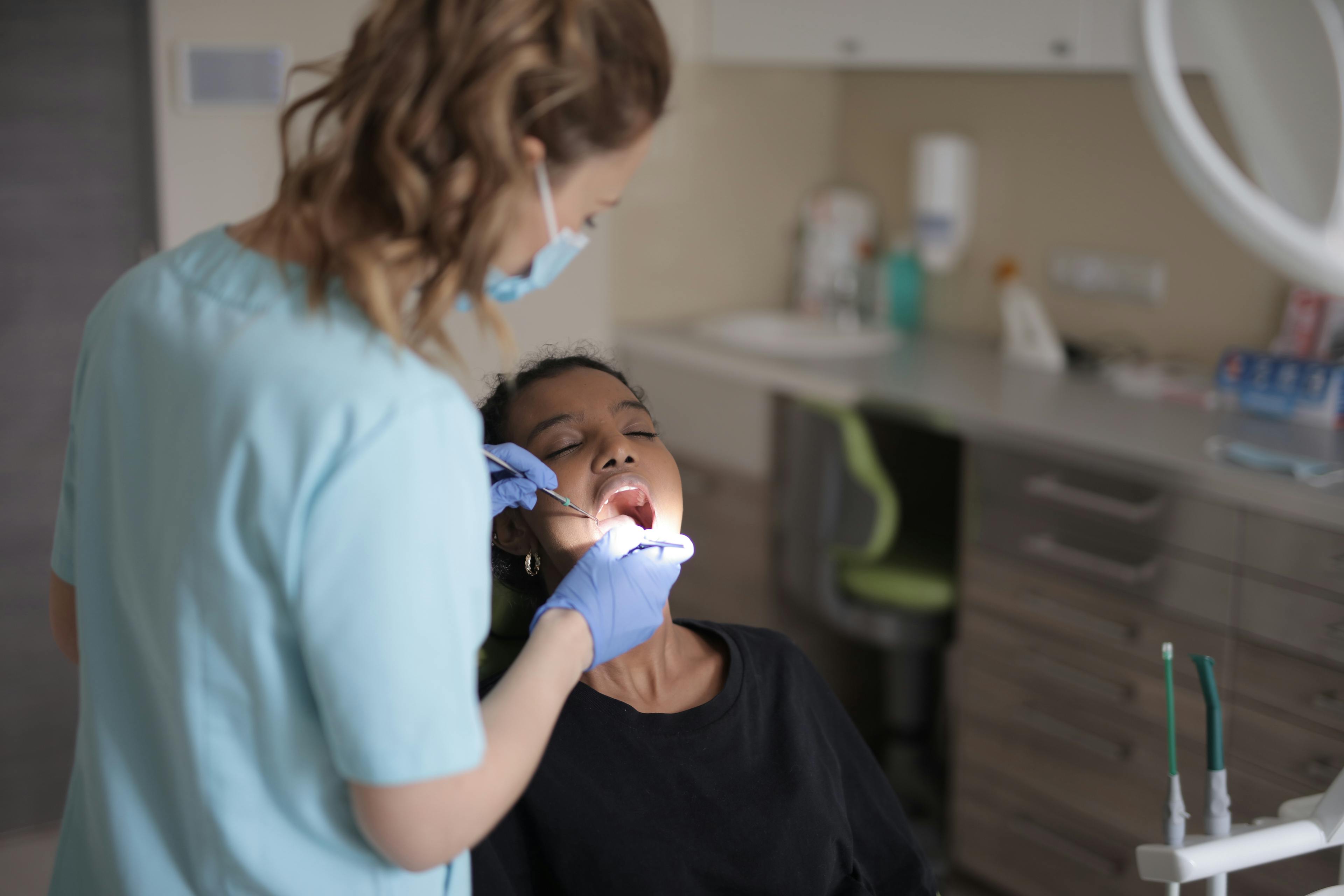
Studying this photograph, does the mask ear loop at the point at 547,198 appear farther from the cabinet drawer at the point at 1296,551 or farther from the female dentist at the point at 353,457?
the cabinet drawer at the point at 1296,551

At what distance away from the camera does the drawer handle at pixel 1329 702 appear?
1869 millimetres

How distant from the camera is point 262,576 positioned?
2.62ft

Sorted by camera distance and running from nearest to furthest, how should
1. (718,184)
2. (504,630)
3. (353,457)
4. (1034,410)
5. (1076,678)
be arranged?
(353,457), (504,630), (1076,678), (1034,410), (718,184)

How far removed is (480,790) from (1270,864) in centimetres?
159

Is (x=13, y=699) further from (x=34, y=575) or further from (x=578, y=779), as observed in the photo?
(x=578, y=779)

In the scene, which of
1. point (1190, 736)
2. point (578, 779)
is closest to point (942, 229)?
point (1190, 736)

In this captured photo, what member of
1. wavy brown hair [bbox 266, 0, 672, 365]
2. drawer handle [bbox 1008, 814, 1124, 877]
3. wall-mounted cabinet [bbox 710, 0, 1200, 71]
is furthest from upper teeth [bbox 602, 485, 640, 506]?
drawer handle [bbox 1008, 814, 1124, 877]

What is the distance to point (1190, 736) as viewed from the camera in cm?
207

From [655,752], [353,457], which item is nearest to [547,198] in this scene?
[353,457]

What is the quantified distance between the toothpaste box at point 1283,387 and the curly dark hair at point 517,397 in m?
1.45

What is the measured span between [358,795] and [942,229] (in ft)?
8.12

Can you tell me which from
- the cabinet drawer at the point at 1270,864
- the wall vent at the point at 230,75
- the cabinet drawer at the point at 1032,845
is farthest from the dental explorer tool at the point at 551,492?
the wall vent at the point at 230,75

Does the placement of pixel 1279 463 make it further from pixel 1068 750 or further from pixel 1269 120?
pixel 1269 120

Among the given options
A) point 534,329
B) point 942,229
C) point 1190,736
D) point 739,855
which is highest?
point 942,229
